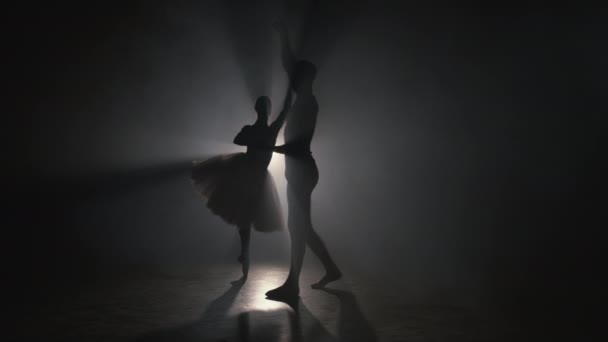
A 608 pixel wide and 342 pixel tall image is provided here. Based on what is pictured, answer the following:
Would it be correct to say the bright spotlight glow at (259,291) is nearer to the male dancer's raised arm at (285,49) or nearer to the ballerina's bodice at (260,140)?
the ballerina's bodice at (260,140)

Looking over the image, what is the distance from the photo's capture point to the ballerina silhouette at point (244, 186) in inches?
109

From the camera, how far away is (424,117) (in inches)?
207

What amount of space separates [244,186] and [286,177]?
0.40 meters

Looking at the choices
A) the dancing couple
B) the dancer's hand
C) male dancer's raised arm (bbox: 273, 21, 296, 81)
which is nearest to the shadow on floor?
the dancing couple

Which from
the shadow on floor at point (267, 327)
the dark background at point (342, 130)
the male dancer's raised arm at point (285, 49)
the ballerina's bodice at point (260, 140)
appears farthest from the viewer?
the dark background at point (342, 130)

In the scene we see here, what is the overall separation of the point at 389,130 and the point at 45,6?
4.82 meters

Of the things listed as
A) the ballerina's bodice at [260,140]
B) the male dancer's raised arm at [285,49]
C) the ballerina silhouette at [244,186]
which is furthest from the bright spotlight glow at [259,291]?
the male dancer's raised arm at [285,49]

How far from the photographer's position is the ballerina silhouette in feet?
9.09

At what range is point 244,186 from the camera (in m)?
2.80

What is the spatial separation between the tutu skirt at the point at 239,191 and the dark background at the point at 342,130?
3.57ft

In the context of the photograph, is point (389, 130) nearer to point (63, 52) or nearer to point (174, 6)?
point (174, 6)

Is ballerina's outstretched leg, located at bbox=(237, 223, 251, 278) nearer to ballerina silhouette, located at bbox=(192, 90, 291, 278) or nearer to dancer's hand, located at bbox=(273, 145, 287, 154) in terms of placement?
ballerina silhouette, located at bbox=(192, 90, 291, 278)

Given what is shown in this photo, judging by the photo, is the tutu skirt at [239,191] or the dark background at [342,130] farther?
→ the dark background at [342,130]

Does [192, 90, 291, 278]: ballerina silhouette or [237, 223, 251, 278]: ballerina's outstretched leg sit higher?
[192, 90, 291, 278]: ballerina silhouette
